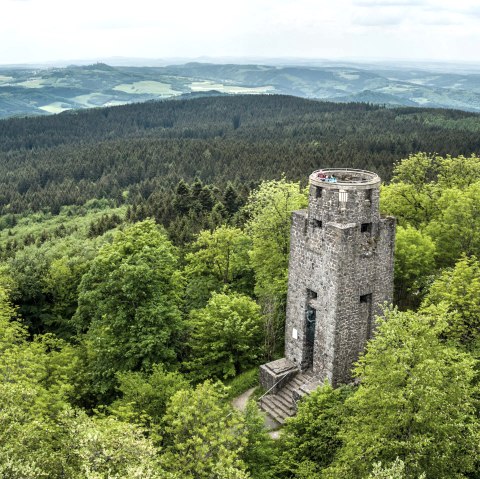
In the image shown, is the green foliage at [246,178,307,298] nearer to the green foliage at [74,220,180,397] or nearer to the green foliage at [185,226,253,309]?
the green foliage at [185,226,253,309]

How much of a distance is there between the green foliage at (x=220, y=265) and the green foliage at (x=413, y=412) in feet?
72.9

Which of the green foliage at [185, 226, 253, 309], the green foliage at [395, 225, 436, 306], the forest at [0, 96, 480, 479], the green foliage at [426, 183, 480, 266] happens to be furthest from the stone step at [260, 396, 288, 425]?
the green foliage at [426, 183, 480, 266]

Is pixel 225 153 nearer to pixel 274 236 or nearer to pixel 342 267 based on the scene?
pixel 274 236

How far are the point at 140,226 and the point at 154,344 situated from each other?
985 centimetres

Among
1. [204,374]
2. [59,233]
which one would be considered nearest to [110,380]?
[204,374]

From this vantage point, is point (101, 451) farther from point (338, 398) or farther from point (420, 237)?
point (420, 237)

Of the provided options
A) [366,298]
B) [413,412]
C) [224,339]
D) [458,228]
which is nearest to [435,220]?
[458,228]

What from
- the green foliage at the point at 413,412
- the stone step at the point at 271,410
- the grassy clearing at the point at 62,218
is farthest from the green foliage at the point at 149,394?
the grassy clearing at the point at 62,218

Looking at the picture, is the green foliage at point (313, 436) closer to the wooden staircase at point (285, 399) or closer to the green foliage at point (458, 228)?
the wooden staircase at point (285, 399)

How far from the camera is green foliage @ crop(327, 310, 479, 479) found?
62.5ft

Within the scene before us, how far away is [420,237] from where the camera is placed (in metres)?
36.0

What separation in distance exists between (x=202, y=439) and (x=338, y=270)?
448 inches

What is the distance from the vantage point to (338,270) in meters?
27.8

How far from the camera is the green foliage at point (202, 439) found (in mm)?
19578
